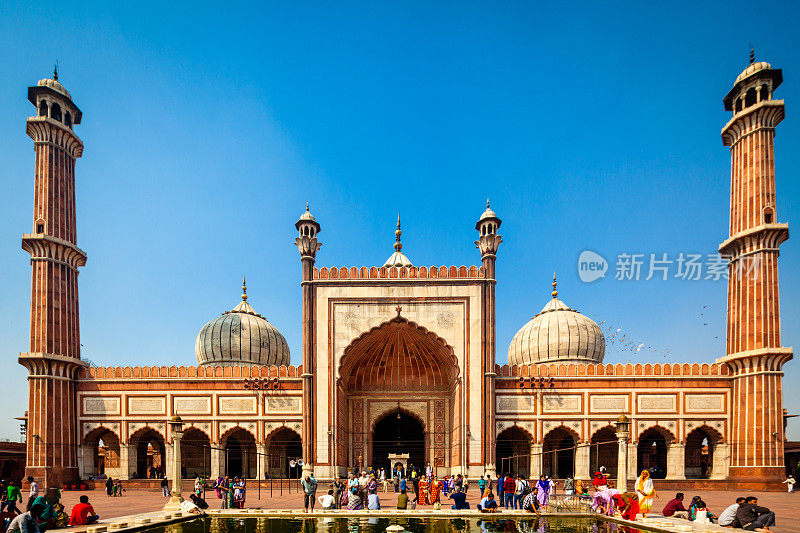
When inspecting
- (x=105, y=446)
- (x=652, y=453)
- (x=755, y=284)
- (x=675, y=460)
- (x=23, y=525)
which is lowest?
(x=652, y=453)

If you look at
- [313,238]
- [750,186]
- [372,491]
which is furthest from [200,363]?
[750,186]

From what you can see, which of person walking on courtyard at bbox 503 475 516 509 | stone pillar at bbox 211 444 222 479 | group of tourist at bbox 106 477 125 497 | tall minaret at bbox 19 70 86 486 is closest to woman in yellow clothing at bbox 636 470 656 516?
person walking on courtyard at bbox 503 475 516 509

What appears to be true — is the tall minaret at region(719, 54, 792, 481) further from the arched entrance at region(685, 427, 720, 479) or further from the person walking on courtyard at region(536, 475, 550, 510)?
the person walking on courtyard at region(536, 475, 550, 510)

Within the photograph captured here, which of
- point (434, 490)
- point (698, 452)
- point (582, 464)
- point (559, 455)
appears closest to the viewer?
point (434, 490)

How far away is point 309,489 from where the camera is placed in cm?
1444

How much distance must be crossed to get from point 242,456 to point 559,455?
43.3ft

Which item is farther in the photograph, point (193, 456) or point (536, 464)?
point (193, 456)

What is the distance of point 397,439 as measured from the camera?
2750cm

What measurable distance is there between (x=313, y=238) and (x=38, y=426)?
11780 millimetres

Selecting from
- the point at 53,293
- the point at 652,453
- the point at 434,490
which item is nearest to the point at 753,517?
the point at 434,490

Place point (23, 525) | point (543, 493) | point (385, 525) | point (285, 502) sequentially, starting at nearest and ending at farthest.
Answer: point (23, 525)
point (385, 525)
point (543, 493)
point (285, 502)

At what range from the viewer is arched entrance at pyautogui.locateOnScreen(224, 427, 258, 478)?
85.1 feet

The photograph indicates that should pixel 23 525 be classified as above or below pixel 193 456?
above

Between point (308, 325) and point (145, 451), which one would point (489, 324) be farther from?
point (145, 451)
